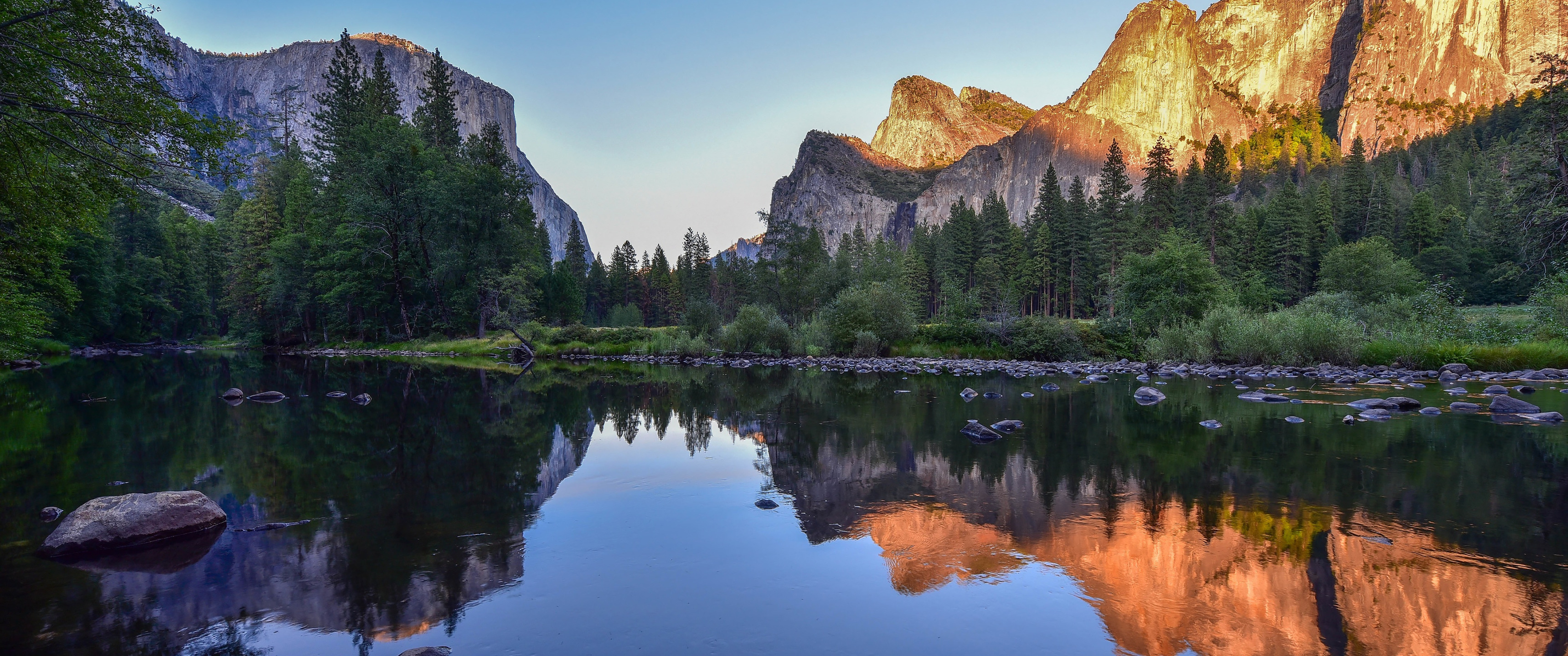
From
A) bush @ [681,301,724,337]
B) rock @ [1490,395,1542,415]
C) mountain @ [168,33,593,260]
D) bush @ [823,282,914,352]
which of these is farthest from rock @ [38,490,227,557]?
mountain @ [168,33,593,260]

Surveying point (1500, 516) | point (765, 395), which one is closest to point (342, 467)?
point (765, 395)

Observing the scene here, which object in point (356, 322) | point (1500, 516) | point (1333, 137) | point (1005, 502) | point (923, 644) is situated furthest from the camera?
point (1333, 137)

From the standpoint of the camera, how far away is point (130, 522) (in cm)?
632

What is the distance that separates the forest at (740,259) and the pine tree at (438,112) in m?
0.28

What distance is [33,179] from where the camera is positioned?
9148 mm

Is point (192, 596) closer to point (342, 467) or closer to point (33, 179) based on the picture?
point (342, 467)

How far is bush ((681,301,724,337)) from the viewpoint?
138 ft

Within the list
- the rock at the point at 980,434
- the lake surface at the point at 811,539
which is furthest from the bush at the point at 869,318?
the rock at the point at 980,434

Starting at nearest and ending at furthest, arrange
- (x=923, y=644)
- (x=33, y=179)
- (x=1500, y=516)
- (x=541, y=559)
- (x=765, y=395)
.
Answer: (x=923, y=644), (x=541, y=559), (x=1500, y=516), (x=33, y=179), (x=765, y=395)

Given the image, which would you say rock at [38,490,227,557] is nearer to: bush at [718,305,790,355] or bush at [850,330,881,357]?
bush at [718,305,790,355]

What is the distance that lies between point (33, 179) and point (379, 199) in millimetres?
37505

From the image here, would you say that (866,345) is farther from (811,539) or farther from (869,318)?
(811,539)

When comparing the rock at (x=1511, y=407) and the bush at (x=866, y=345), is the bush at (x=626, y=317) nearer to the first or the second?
the bush at (x=866, y=345)

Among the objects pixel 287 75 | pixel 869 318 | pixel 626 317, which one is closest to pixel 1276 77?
pixel 626 317
